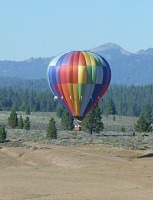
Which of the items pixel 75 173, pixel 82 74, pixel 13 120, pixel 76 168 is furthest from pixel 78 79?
pixel 13 120

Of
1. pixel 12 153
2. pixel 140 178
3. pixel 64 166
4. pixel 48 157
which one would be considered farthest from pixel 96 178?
pixel 12 153

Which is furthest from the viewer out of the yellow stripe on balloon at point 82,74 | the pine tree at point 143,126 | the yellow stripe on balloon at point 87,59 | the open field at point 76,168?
the pine tree at point 143,126

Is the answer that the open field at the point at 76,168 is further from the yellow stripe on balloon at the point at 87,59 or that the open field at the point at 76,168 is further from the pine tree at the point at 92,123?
the yellow stripe on balloon at the point at 87,59

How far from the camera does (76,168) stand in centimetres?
7175

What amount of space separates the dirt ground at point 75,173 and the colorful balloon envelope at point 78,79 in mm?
6641

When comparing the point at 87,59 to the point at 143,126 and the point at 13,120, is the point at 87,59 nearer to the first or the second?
the point at 143,126

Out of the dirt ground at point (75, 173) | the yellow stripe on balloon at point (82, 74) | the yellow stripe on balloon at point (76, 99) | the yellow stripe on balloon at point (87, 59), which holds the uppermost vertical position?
the yellow stripe on balloon at point (87, 59)

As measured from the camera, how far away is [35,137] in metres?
107

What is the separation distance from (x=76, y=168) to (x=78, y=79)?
23890mm

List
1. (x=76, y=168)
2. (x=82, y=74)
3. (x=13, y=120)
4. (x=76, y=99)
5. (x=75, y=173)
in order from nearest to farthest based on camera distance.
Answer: (x=75, y=173)
(x=76, y=168)
(x=82, y=74)
(x=76, y=99)
(x=13, y=120)

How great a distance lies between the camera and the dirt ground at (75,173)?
51.3 meters

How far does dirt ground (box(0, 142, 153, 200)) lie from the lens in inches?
2021

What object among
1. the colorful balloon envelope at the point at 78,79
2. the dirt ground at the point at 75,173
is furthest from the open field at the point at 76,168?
the colorful balloon envelope at the point at 78,79

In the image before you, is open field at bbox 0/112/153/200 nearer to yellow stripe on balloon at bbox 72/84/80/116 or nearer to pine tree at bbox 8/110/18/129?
yellow stripe on balloon at bbox 72/84/80/116
